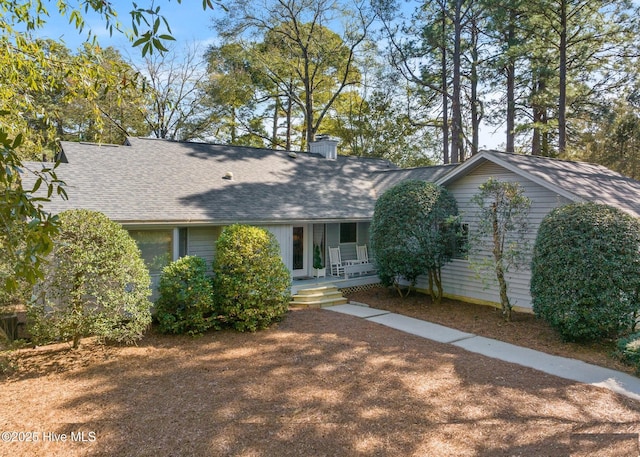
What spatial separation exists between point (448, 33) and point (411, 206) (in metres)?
14.8

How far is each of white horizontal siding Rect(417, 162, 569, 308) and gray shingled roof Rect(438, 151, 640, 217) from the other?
0.34 m

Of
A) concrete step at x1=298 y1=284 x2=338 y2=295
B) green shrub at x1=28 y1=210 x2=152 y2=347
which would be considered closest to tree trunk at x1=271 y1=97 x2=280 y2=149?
concrete step at x1=298 y1=284 x2=338 y2=295

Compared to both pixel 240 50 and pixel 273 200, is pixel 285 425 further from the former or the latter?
pixel 240 50

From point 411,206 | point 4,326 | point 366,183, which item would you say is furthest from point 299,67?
point 4,326

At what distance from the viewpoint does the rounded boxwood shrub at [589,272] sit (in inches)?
294

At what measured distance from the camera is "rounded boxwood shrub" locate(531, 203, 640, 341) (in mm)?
7457

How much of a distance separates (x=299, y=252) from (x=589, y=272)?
334 inches

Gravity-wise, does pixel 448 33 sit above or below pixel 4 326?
above

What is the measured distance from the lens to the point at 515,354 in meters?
7.80

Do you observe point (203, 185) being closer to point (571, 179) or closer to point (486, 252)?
point (486, 252)

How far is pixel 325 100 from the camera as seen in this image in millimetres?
29531

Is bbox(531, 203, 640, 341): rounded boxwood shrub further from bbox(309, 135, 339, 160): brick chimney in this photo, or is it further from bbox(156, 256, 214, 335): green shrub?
bbox(309, 135, 339, 160): brick chimney

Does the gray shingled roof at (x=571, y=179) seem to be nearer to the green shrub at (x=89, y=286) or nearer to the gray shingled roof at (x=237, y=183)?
the gray shingled roof at (x=237, y=183)

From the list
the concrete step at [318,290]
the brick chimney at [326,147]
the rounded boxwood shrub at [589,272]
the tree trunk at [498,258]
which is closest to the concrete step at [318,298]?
the concrete step at [318,290]
